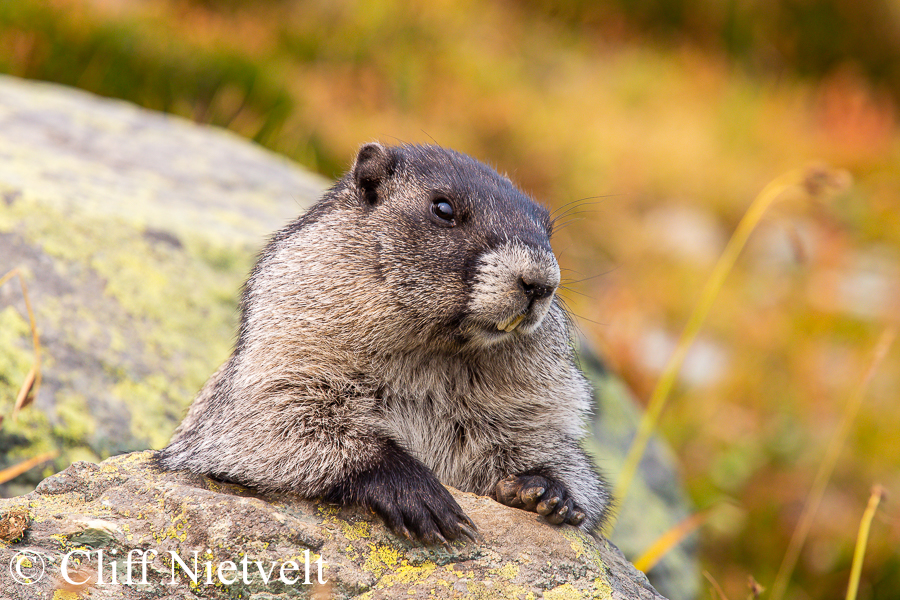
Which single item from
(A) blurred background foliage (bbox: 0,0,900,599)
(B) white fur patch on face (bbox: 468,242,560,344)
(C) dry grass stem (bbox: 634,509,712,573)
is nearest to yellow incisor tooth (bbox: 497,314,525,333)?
(B) white fur patch on face (bbox: 468,242,560,344)

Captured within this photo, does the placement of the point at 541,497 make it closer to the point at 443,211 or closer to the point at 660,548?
the point at 443,211

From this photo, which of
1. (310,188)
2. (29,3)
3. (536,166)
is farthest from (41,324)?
(536,166)

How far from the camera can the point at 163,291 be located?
19.7 feet

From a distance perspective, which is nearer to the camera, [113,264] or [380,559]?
[380,559]

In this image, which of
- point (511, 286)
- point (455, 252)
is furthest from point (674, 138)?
point (511, 286)

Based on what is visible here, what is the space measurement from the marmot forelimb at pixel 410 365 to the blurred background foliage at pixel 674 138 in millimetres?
2060

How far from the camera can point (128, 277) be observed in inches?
231

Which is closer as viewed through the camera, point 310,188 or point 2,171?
point 2,171

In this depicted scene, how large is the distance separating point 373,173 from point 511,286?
1.13 m

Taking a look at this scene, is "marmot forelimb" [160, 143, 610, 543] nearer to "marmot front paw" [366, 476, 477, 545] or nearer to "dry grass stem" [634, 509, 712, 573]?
"marmot front paw" [366, 476, 477, 545]

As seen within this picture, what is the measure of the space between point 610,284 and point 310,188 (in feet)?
20.3

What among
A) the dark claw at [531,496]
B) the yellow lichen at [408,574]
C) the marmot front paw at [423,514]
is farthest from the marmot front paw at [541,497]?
the yellow lichen at [408,574]

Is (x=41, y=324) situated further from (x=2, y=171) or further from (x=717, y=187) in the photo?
(x=717, y=187)

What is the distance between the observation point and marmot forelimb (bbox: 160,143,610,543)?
3299 millimetres
